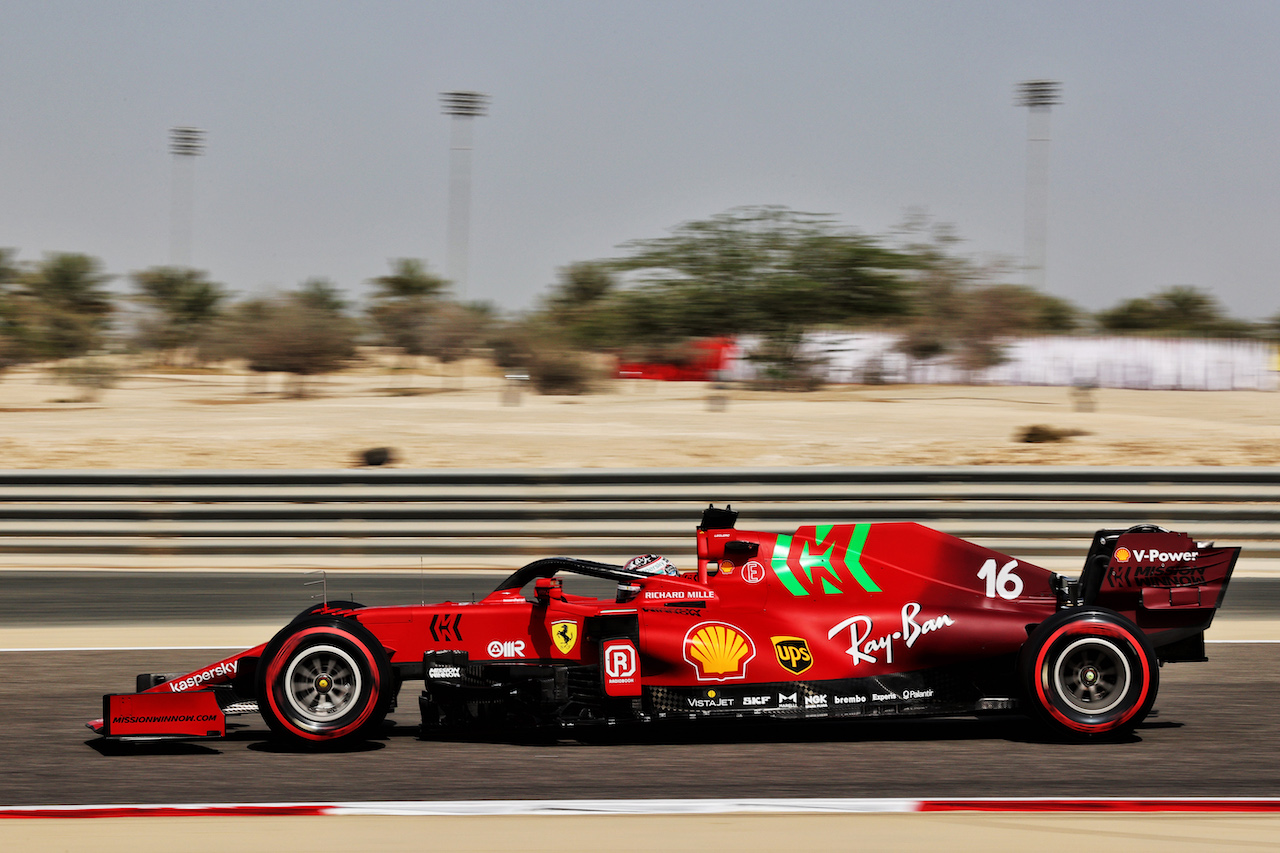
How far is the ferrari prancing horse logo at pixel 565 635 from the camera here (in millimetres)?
5709

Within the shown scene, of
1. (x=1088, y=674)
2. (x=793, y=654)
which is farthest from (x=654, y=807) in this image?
(x=1088, y=674)

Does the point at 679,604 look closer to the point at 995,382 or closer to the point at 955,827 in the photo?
the point at 955,827

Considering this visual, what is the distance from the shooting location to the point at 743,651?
5.61 metres

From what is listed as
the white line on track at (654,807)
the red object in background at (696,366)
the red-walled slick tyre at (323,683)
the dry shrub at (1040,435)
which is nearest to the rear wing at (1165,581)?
the white line on track at (654,807)

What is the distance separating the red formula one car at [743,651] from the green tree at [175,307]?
29.5m

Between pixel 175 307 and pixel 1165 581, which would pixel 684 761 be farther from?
pixel 175 307

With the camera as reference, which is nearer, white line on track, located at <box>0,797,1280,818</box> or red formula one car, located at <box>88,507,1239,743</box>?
white line on track, located at <box>0,797,1280,818</box>

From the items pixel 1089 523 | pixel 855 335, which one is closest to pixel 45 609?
pixel 1089 523

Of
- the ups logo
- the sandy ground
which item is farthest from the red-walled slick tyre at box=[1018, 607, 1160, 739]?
the sandy ground

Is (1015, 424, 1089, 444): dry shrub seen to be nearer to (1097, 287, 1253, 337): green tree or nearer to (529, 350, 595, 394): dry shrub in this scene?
(529, 350, 595, 394): dry shrub

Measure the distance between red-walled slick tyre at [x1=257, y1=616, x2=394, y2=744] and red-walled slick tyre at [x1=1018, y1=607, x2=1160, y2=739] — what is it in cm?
286

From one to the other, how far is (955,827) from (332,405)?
1740cm

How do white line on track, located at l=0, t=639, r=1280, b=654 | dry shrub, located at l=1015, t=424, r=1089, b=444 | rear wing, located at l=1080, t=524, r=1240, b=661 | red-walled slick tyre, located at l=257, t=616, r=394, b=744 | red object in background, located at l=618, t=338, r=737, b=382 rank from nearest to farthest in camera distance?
red-walled slick tyre, located at l=257, t=616, r=394, b=744
rear wing, located at l=1080, t=524, r=1240, b=661
white line on track, located at l=0, t=639, r=1280, b=654
dry shrub, located at l=1015, t=424, r=1089, b=444
red object in background, located at l=618, t=338, r=737, b=382

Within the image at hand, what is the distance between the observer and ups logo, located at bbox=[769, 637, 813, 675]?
18.4 ft
